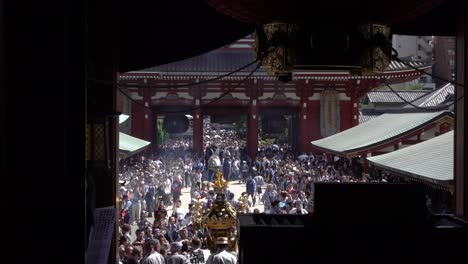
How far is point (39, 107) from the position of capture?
12.8ft

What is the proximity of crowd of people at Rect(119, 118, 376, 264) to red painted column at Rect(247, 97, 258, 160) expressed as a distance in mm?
401

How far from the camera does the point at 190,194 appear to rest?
18.8 metres

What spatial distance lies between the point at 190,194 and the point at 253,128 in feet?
24.6

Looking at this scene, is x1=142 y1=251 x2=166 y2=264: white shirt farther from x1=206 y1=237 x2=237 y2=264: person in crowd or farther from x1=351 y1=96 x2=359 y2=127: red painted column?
x1=351 y1=96 x2=359 y2=127: red painted column

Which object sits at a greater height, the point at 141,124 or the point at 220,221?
the point at 141,124

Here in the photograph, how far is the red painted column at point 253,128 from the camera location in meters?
25.5

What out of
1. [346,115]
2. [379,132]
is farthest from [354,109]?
[379,132]

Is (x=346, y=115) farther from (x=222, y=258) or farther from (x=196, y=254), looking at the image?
(x=222, y=258)

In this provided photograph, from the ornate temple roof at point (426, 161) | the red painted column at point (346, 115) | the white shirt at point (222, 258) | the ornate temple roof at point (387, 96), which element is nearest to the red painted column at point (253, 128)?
the red painted column at point (346, 115)

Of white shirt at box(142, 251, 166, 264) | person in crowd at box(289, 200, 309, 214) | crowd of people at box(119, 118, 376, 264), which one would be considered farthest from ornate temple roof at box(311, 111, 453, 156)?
white shirt at box(142, 251, 166, 264)

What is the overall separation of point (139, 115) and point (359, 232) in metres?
21.7

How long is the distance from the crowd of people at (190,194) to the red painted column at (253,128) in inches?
15.8

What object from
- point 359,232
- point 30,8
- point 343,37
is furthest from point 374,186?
point 30,8

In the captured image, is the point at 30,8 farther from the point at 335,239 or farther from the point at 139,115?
the point at 139,115
